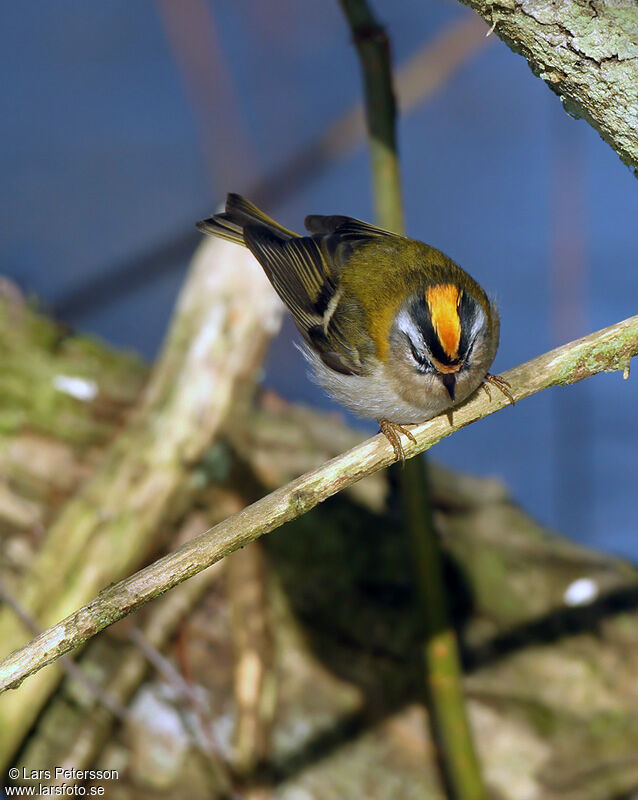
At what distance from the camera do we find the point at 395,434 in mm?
1824

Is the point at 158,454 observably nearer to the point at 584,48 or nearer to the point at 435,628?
A: the point at 435,628

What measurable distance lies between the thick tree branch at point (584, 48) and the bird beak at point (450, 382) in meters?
0.74

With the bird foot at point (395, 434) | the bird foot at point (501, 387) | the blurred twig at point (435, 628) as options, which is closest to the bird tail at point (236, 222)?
the blurred twig at point (435, 628)

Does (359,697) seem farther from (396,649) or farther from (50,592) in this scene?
(50,592)

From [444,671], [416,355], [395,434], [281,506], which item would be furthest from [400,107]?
[281,506]

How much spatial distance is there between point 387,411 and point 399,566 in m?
1.09

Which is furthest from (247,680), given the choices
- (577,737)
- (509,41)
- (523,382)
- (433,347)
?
(509,41)

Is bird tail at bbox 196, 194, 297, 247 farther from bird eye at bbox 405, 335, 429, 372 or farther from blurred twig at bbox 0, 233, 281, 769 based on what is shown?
bird eye at bbox 405, 335, 429, 372

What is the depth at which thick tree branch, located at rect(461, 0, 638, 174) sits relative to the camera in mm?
1357

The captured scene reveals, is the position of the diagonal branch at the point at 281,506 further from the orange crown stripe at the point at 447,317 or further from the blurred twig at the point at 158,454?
the blurred twig at the point at 158,454

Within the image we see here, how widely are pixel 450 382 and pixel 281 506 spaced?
752mm

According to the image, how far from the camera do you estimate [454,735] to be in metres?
2.47

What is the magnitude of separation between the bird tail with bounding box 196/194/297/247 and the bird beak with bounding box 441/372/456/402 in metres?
0.77

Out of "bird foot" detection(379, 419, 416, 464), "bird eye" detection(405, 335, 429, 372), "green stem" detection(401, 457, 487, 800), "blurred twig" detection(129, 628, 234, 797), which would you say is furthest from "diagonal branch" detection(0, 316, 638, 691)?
"blurred twig" detection(129, 628, 234, 797)
